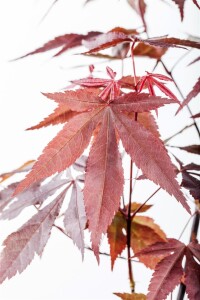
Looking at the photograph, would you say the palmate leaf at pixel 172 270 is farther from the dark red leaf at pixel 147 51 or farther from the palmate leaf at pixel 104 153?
the dark red leaf at pixel 147 51

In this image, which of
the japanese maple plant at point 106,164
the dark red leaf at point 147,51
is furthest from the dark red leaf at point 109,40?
the dark red leaf at point 147,51

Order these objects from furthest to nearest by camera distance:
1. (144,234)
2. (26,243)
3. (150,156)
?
(144,234)
(26,243)
(150,156)

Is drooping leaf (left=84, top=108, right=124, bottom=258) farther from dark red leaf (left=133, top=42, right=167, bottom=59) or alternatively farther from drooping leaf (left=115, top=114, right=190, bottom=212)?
dark red leaf (left=133, top=42, right=167, bottom=59)

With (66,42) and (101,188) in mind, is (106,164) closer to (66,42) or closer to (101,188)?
(101,188)

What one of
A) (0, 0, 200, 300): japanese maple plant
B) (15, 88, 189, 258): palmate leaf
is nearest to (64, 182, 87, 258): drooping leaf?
(0, 0, 200, 300): japanese maple plant

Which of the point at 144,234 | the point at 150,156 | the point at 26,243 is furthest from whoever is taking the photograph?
the point at 144,234

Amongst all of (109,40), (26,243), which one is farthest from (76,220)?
(109,40)

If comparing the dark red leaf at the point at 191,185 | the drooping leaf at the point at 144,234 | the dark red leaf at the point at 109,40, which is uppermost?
the dark red leaf at the point at 109,40

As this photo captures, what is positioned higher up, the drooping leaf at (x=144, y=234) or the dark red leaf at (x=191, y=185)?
the dark red leaf at (x=191, y=185)
